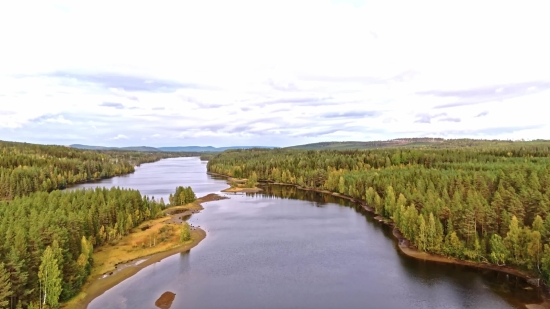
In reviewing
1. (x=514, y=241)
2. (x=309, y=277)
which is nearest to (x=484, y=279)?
(x=514, y=241)

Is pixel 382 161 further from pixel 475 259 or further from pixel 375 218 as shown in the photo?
pixel 475 259

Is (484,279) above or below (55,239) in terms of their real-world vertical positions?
below

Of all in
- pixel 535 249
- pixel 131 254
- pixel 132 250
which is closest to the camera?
pixel 535 249

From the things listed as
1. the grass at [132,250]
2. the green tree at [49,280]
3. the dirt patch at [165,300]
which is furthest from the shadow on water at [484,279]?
the green tree at [49,280]

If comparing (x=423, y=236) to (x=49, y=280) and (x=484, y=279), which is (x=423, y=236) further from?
(x=49, y=280)

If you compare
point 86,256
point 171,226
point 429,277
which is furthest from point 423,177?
point 86,256

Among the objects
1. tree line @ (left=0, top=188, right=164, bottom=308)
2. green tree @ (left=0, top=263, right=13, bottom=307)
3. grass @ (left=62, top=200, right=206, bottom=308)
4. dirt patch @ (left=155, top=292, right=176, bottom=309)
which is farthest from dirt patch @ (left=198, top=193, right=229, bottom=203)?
green tree @ (left=0, top=263, right=13, bottom=307)

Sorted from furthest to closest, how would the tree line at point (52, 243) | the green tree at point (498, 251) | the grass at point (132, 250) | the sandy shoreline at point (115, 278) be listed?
the green tree at point (498, 251) < the grass at point (132, 250) < the sandy shoreline at point (115, 278) < the tree line at point (52, 243)

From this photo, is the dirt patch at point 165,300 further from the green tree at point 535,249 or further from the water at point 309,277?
the green tree at point 535,249
